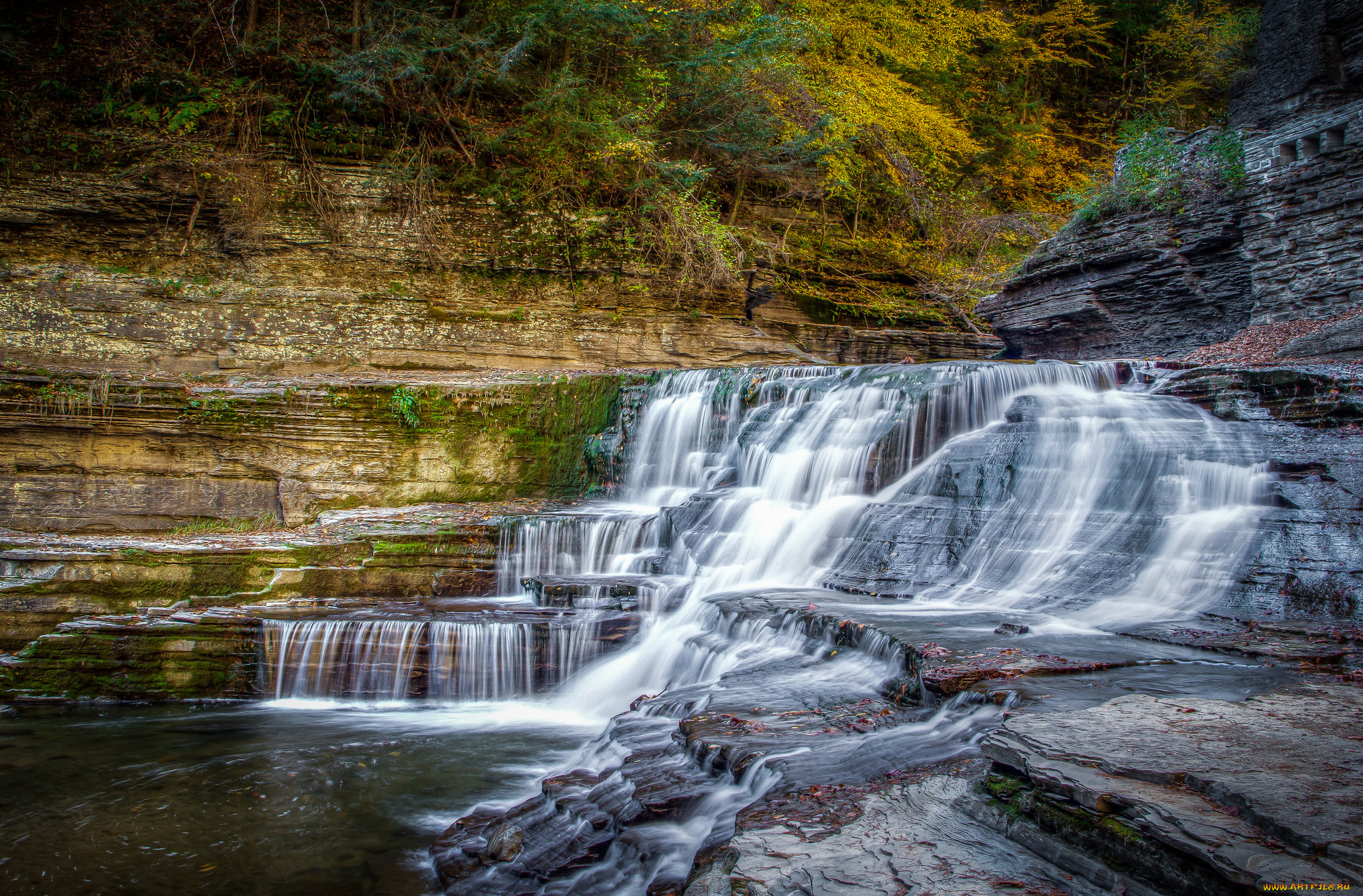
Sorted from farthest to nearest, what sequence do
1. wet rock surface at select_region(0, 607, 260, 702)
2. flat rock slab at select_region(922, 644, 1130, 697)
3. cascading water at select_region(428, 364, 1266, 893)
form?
wet rock surface at select_region(0, 607, 260, 702)
cascading water at select_region(428, 364, 1266, 893)
flat rock slab at select_region(922, 644, 1130, 697)

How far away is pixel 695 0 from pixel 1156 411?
11979mm

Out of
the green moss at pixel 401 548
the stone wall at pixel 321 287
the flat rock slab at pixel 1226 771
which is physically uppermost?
the stone wall at pixel 321 287

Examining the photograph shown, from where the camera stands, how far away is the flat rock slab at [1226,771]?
208cm

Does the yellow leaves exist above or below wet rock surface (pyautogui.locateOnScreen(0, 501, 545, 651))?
above

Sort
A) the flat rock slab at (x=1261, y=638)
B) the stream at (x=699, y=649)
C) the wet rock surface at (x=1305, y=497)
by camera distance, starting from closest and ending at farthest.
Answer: the stream at (x=699, y=649)
the flat rock slab at (x=1261, y=638)
the wet rock surface at (x=1305, y=497)

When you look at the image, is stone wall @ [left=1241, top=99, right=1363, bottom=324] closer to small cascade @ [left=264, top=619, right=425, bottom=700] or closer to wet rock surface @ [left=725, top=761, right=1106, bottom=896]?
wet rock surface @ [left=725, top=761, right=1106, bottom=896]

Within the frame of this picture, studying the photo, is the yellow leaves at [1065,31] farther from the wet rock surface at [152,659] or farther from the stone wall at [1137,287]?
the wet rock surface at [152,659]

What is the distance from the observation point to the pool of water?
3.78 m

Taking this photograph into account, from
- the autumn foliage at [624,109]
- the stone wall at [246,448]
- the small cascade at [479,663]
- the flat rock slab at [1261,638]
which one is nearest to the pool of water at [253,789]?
the small cascade at [479,663]

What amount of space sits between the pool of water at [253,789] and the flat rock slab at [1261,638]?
13.9 ft

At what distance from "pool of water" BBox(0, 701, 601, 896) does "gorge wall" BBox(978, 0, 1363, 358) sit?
10573mm

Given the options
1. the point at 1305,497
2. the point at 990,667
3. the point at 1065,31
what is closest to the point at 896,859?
the point at 990,667

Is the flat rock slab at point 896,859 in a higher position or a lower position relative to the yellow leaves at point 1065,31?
lower

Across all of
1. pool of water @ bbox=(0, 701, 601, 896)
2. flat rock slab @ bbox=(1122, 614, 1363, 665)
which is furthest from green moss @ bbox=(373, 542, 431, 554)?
flat rock slab @ bbox=(1122, 614, 1363, 665)
